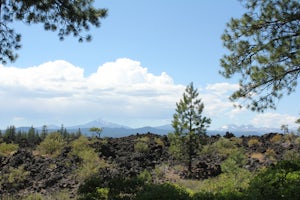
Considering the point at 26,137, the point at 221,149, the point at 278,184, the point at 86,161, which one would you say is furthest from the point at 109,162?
the point at 26,137

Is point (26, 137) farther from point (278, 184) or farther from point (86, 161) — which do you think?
point (278, 184)

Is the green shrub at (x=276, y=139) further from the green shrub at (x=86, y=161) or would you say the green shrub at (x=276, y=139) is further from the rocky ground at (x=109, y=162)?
the green shrub at (x=86, y=161)

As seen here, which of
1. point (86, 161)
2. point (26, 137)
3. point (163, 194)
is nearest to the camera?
point (163, 194)

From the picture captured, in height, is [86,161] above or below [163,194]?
above

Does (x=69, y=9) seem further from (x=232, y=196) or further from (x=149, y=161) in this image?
(x=149, y=161)

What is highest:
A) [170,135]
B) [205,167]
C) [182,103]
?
[182,103]

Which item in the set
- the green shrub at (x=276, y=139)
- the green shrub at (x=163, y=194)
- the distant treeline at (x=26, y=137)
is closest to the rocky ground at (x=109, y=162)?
the green shrub at (x=276, y=139)

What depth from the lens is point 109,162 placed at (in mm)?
24625

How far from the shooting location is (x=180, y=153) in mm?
24266

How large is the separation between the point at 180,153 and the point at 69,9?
14783mm

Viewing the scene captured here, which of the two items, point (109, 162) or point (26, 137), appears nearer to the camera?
point (109, 162)

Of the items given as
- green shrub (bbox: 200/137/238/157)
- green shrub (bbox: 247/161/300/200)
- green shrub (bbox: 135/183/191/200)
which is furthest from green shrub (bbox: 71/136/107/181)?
green shrub (bbox: 135/183/191/200)

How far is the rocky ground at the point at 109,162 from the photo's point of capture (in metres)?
19.1

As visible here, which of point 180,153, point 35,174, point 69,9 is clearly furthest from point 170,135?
point 69,9
